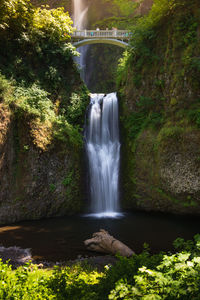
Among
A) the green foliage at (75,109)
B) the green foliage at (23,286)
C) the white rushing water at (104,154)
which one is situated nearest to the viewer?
the green foliage at (23,286)

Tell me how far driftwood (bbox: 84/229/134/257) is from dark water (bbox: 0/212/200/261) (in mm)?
251

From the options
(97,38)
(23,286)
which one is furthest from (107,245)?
(97,38)

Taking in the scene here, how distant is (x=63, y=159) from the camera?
11922 millimetres

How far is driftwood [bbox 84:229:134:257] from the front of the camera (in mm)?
6754

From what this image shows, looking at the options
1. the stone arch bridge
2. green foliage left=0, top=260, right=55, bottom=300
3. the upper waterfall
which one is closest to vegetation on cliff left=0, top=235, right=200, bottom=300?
green foliage left=0, top=260, right=55, bottom=300

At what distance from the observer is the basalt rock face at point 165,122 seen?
10.5 m

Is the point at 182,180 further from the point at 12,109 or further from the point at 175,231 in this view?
the point at 12,109

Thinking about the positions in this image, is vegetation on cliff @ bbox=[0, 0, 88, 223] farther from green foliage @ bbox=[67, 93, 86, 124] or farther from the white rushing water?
the white rushing water

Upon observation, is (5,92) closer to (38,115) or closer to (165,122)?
(38,115)

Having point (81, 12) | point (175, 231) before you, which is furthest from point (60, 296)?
point (81, 12)

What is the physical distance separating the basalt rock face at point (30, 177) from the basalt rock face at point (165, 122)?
3.37m

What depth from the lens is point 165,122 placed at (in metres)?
11.8

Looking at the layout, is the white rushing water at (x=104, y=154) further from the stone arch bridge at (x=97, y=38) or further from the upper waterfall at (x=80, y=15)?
the upper waterfall at (x=80, y=15)

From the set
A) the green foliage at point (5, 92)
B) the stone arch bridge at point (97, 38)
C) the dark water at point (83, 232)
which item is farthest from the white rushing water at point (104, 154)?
the stone arch bridge at point (97, 38)
